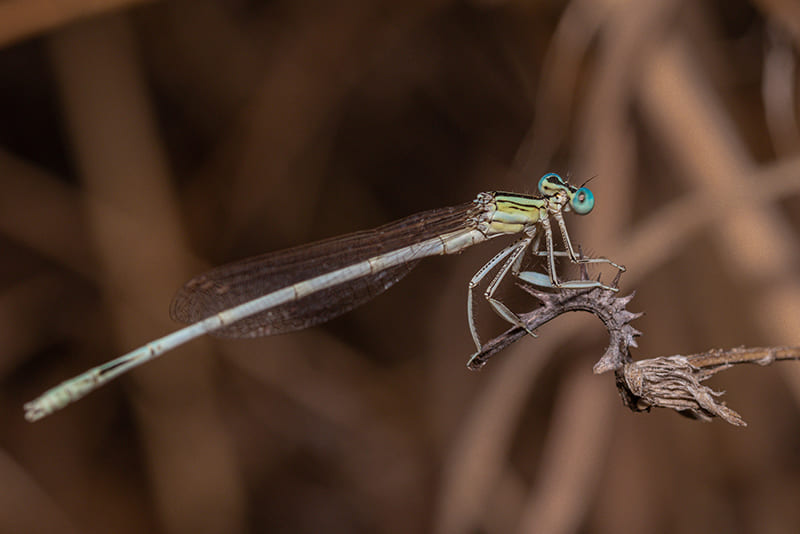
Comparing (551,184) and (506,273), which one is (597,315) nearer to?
(506,273)

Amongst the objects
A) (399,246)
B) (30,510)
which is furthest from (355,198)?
(30,510)

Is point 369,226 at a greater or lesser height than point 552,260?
greater

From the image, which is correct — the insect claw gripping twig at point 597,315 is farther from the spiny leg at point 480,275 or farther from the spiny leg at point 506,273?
the spiny leg at point 480,275

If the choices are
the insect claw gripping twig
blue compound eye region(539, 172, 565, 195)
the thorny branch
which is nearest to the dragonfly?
blue compound eye region(539, 172, 565, 195)

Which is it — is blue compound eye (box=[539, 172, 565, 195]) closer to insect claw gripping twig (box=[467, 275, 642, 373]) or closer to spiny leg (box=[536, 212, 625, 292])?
spiny leg (box=[536, 212, 625, 292])

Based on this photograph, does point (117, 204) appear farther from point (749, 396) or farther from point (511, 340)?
point (749, 396)

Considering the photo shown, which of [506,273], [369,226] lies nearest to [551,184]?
[506,273]
